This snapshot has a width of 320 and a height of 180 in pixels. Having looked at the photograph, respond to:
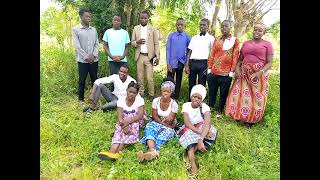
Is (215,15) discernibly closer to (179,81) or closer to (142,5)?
(142,5)

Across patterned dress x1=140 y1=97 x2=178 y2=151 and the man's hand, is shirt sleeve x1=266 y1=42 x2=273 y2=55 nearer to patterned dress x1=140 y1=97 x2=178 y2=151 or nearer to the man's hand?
patterned dress x1=140 y1=97 x2=178 y2=151

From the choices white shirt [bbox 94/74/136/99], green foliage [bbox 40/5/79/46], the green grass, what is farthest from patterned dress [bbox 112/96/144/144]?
green foliage [bbox 40/5/79/46]

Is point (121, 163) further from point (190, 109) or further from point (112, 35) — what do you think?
point (112, 35)

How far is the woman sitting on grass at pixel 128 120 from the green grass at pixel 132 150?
13cm

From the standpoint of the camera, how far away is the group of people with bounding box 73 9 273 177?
17.3 feet

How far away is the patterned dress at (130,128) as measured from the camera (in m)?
5.32

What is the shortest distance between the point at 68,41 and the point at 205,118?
4.51 metres

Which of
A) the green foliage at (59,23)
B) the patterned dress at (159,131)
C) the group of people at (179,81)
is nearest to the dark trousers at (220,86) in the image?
the group of people at (179,81)

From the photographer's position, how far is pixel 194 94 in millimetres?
5246

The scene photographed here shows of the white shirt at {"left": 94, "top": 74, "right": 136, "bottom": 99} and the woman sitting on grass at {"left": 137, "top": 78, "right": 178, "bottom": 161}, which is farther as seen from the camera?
the white shirt at {"left": 94, "top": 74, "right": 136, "bottom": 99}

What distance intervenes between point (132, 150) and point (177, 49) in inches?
78.6

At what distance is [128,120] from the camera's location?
545cm

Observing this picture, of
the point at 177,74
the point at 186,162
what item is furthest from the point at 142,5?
the point at 186,162
